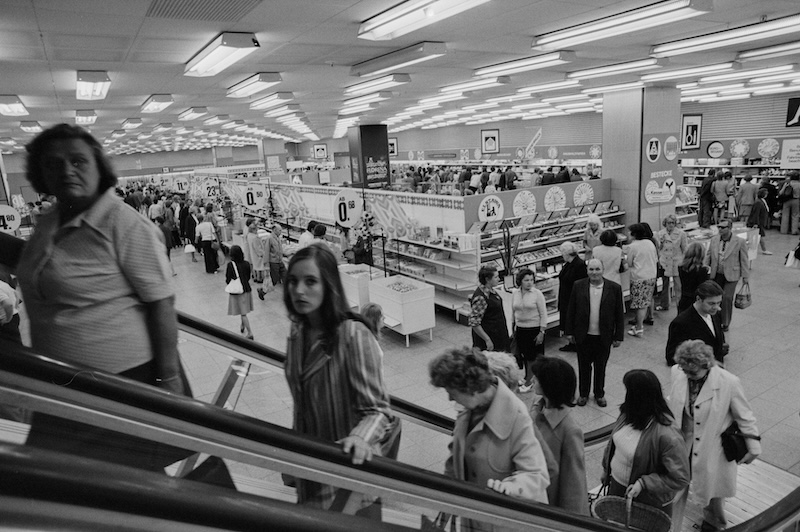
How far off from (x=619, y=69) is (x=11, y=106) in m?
10.6

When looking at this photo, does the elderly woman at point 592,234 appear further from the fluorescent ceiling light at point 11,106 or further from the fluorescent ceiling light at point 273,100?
the fluorescent ceiling light at point 11,106

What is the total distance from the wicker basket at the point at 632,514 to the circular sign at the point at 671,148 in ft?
33.8

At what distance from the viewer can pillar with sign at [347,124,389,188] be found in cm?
1700

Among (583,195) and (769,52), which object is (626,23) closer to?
(769,52)

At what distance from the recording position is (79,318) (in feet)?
4.91

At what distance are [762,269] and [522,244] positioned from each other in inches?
227

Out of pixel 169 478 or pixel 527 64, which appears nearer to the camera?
pixel 169 478

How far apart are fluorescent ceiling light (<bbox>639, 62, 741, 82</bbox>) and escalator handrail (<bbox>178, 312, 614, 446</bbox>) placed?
352 inches

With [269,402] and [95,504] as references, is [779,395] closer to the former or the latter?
[269,402]

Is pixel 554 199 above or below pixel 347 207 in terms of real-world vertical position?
below

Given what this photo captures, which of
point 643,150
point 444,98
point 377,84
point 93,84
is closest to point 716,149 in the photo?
point 643,150

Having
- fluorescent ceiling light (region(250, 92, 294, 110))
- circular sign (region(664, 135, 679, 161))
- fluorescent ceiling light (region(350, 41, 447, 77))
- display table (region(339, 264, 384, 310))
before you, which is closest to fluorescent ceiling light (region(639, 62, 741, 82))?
circular sign (region(664, 135, 679, 161))

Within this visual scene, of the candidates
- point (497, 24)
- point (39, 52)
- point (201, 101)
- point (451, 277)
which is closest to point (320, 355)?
point (497, 24)

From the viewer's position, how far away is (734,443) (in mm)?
3676
